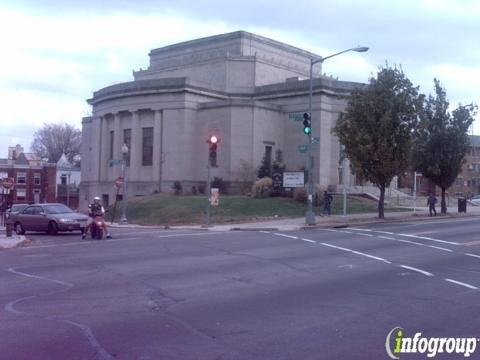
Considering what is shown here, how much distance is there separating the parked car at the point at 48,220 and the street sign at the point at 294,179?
15923 mm

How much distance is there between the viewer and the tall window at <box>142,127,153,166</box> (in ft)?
199

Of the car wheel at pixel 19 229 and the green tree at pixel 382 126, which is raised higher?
the green tree at pixel 382 126

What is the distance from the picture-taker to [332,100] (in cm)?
5700

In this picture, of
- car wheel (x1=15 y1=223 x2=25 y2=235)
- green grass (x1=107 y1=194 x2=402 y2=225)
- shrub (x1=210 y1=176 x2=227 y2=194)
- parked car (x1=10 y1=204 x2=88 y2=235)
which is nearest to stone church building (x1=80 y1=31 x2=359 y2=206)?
shrub (x1=210 y1=176 x2=227 y2=194)

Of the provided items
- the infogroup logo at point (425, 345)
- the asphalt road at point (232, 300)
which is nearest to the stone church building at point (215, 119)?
the asphalt road at point (232, 300)

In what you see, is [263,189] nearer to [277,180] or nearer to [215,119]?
[277,180]

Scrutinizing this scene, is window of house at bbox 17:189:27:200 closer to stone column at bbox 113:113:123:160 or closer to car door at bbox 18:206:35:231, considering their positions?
stone column at bbox 113:113:123:160

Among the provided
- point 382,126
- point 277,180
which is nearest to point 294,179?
point 277,180

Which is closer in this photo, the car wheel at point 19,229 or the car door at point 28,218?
→ the car door at point 28,218

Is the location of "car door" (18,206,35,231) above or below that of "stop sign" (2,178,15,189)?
below

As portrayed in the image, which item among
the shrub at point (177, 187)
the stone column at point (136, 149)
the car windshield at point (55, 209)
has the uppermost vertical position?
the stone column at point (136, 149)

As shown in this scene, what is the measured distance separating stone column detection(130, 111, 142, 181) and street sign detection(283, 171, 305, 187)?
74.9 ft

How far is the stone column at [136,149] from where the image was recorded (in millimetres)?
60844

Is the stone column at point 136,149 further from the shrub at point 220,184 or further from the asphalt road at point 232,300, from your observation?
the asphalt road at point 232,300
